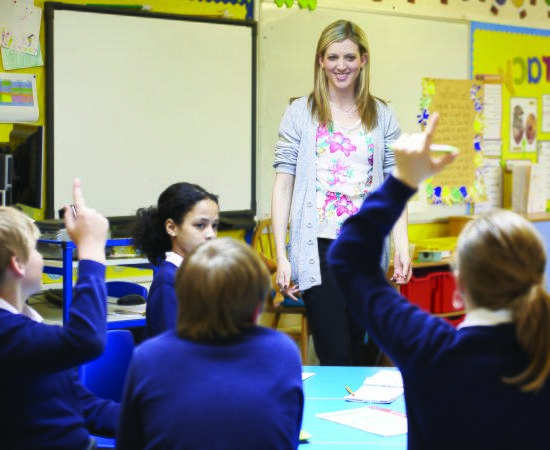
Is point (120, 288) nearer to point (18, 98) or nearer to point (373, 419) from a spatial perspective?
point (18, 98)

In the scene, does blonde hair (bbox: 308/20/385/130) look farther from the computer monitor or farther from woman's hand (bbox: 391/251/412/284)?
the computer monitor

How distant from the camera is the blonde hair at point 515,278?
1.18m

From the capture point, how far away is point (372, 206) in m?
1.32

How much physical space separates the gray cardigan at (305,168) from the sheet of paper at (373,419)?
0.73 meters

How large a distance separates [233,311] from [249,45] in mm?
3390

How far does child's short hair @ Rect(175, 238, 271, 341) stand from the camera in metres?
1.29

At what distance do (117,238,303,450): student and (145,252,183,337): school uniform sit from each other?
87 cm

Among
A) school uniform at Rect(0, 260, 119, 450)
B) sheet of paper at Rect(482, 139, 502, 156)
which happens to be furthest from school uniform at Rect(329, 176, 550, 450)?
sheet of paper at Rect(482, 139, 502, 156)

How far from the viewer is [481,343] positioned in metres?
1.23

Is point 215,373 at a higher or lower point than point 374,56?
lower

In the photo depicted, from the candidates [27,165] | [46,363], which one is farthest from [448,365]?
[27,165]

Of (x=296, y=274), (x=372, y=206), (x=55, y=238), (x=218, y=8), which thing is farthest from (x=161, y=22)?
(x=372, y=206)

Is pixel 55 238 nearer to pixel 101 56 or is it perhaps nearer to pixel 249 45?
pixel 101 56

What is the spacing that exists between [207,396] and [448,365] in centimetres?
35
